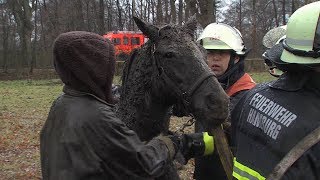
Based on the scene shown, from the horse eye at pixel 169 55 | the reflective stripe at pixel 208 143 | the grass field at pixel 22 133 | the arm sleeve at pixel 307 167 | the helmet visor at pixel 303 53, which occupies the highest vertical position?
the helmet visor at pixel 303 53

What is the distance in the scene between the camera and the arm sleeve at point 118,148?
2393 millimetres

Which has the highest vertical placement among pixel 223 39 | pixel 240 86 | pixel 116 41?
pixel 116 41

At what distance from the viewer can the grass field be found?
8500mm

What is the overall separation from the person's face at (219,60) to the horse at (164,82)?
619 mm

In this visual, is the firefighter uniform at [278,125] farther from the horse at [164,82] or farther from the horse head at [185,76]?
the horse at [164,82]

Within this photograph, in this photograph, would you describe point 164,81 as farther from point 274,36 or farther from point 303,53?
point 274,36

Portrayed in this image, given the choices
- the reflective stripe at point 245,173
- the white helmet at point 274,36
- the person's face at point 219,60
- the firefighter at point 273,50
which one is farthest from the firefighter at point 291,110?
the white helmet at point 274,36

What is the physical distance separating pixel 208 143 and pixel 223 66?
0.76m

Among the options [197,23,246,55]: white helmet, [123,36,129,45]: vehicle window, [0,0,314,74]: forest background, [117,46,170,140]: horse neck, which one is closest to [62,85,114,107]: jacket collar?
[117,46,170,140]: horse neck

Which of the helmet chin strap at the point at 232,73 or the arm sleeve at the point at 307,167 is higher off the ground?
the helmet chin strap at the point at 232,73

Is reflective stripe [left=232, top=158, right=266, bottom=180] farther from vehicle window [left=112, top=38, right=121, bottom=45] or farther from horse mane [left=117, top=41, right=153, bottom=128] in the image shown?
vehicle window [left=112, top=38, right=121, bottom=45]

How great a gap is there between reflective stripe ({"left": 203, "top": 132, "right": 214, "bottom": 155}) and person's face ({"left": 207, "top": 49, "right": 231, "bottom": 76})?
0.68 meters

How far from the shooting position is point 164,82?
301 cm

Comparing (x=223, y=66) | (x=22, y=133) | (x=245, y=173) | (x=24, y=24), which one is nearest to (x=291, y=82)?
(x=245, y=173)
